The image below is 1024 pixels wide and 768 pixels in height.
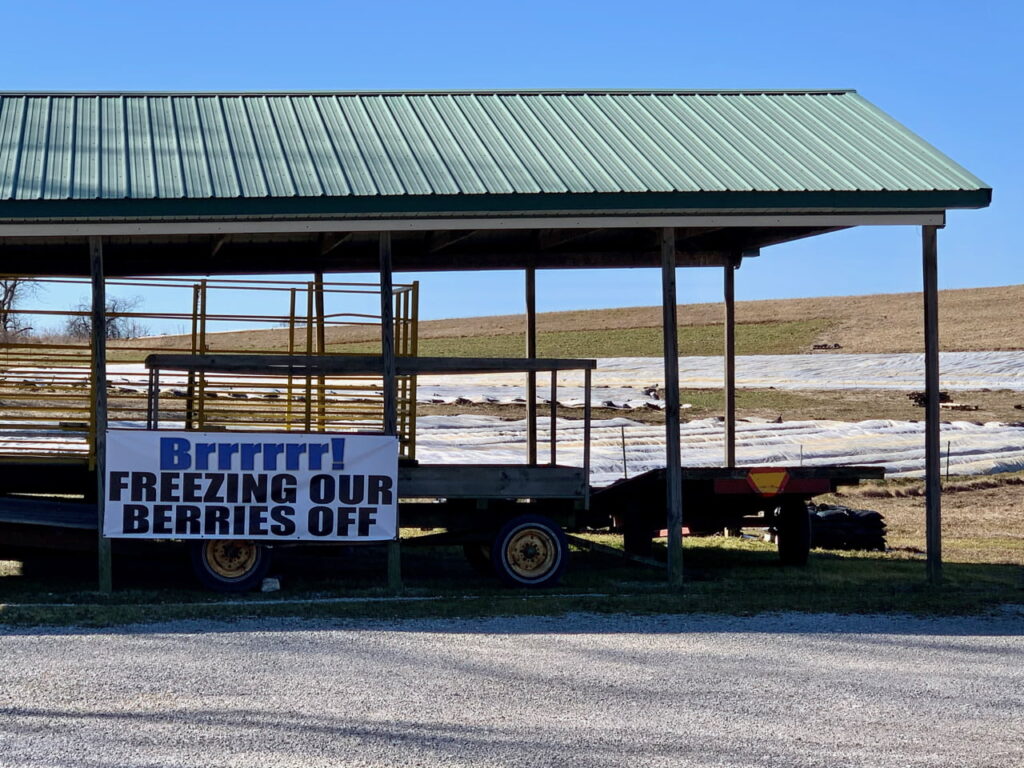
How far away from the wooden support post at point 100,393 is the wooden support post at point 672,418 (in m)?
5.50

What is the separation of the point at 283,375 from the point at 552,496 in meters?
3.71

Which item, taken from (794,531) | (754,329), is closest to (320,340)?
(794,531)

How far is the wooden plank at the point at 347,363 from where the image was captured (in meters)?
13.4

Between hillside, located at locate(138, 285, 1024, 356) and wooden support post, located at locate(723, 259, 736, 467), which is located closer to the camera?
wooden support post, located at locate(723, 259, 736, 467)

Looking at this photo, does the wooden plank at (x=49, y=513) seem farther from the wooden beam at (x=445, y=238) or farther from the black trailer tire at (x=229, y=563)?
the wooden beam at (x=445, y=238)

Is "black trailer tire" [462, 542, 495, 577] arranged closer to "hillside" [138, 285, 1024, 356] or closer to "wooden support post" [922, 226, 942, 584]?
"wooden support post" [922, 226, 942, 584]

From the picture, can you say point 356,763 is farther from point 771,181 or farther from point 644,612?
point 771,181

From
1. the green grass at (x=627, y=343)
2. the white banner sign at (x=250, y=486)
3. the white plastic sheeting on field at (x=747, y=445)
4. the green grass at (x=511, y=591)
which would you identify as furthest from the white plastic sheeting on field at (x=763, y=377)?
the white banner sign at (x=250, y=486)

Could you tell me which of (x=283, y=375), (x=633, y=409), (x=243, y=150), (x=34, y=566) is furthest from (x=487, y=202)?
(x=633, y=409)

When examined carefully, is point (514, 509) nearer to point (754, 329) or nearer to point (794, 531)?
point (794, 531)

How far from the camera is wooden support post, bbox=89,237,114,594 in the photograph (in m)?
13.2

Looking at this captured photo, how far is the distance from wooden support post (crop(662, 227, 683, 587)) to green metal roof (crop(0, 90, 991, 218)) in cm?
84

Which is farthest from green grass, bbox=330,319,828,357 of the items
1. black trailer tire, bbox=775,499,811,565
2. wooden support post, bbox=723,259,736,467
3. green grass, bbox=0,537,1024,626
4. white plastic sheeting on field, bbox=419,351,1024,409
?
green grass, bbox=0,537,1024,626

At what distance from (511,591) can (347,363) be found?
9.28ft
